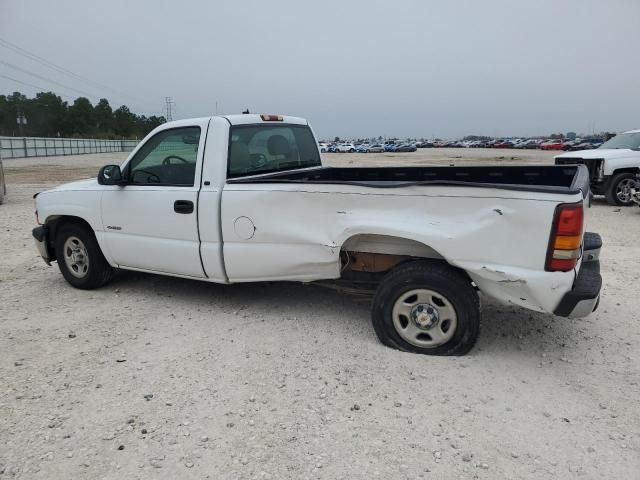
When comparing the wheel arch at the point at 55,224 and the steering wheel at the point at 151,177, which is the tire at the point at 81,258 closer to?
the wheel arch at the point at 55,224

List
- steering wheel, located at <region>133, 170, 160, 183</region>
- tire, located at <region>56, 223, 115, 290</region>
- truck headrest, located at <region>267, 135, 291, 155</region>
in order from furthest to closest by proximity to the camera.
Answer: tire, located at <region>56, 223, 115, 290</region> < truck headrest, located at <region>267, 135, 291, 155</region> < steering wheel, located at <region>133, 170, 160, 183</region>

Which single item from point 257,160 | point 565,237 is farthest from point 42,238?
point 565,237

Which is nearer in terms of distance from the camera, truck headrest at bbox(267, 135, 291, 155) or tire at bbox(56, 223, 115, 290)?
truck headrest at bbox(267, 135, 291, 155)

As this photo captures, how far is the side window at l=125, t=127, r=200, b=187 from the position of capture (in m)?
4.81

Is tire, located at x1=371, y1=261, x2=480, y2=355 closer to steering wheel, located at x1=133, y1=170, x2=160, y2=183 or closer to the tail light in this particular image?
the tail light

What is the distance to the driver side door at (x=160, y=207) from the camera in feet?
15.5

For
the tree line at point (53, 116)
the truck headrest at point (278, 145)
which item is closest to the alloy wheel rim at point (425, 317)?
the truck headrest at point (278, 145)

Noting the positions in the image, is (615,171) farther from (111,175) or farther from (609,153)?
(111,175)

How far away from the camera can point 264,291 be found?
5.48m

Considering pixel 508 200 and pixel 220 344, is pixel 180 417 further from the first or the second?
pixel 508 200

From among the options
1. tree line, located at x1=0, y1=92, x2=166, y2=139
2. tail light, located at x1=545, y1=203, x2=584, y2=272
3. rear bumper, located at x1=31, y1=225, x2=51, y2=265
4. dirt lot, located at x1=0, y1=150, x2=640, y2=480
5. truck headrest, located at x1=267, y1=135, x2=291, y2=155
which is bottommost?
dirt lot, located at x1=0, y1=150, x2=640, y2=480

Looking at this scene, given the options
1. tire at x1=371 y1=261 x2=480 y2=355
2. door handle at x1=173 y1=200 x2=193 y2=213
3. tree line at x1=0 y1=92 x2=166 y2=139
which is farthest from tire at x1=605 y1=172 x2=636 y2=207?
tree line at x1=0 y1=92 x2=166 y2=139

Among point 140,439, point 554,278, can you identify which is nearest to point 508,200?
point 554,278

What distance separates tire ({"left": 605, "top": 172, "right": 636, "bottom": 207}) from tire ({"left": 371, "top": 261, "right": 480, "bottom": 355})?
404 inches
